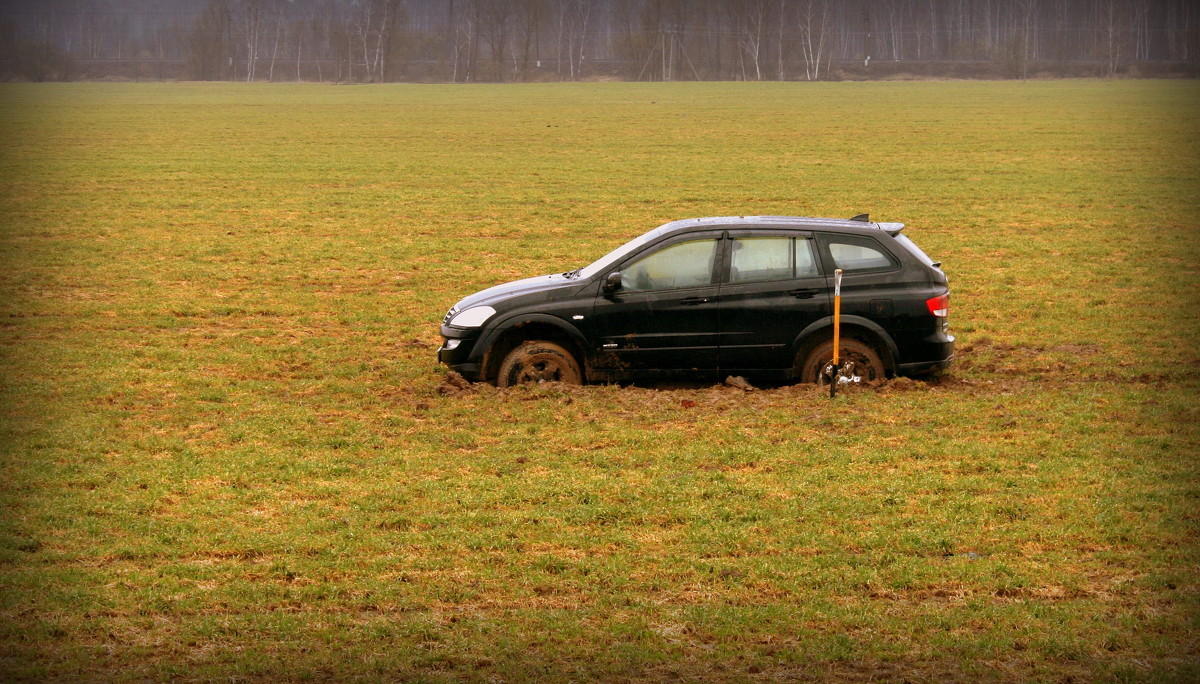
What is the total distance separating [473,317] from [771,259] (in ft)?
9.79

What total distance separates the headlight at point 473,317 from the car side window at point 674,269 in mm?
1353

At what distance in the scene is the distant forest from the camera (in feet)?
497

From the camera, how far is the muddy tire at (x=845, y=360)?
493 inches

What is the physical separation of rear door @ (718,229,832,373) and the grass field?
1.66 feet

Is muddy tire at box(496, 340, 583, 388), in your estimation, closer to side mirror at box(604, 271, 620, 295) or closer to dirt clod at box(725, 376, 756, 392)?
side mirror at box(604, 271, 620, 295)

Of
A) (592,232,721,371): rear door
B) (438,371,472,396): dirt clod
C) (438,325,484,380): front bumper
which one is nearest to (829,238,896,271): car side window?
(592,232,721,371): rear door

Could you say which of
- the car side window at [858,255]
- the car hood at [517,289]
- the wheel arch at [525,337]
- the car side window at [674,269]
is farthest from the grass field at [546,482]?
the car side window at [858,255]

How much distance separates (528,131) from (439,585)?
52545mm

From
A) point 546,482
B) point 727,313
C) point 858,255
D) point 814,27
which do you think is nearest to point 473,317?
point 727,313

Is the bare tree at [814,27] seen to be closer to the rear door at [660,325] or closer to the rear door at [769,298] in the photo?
the rear door at [769,298]

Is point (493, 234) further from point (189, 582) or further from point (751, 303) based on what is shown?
point (189, 582)

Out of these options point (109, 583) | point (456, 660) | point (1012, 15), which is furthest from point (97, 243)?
point (1012, 15)

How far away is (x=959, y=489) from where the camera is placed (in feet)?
31.3

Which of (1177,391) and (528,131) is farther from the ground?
(528,131)
